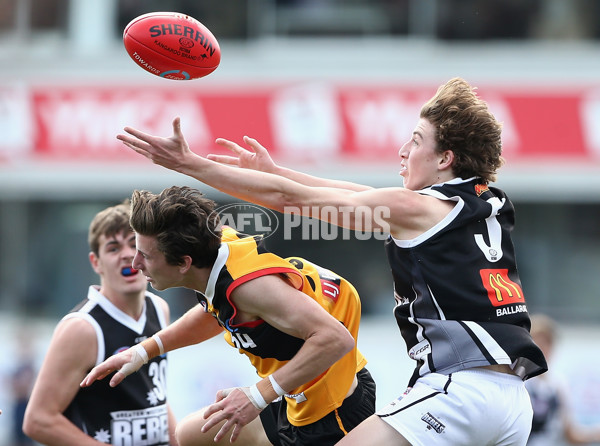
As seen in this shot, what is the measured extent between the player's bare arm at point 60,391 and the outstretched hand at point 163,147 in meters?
1.42

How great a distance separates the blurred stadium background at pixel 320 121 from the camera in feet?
38.8

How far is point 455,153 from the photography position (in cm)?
375

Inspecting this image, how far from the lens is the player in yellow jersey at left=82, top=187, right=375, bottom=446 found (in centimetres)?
348

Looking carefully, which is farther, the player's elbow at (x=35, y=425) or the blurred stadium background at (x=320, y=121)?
the blurred stadium background at (x=320, y=121)

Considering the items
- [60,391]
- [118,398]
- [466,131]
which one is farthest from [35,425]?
[466,131]

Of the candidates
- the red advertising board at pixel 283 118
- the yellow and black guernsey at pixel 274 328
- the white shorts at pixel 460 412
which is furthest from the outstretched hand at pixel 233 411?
the red advertising board at pixel 283 118

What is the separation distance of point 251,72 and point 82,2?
3171 millimetres

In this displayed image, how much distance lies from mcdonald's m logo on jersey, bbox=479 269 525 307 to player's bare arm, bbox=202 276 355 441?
64cm

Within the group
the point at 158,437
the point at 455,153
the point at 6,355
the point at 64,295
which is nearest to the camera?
the point at 455,153

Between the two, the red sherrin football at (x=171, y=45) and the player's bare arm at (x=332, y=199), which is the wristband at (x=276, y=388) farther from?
the red sherrin football at (x=171, y=45)

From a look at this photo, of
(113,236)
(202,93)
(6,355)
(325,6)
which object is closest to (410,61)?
(325,6)

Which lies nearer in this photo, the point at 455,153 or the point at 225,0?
the point at 455,153

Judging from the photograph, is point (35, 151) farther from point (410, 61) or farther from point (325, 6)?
point (410, 61)

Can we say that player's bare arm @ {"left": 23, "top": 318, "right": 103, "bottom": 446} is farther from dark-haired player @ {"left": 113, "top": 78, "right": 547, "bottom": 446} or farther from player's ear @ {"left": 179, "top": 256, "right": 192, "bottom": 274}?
dark-haired player @ {"left": 113, "top": 78, "right": 547, "bottom": 446}
